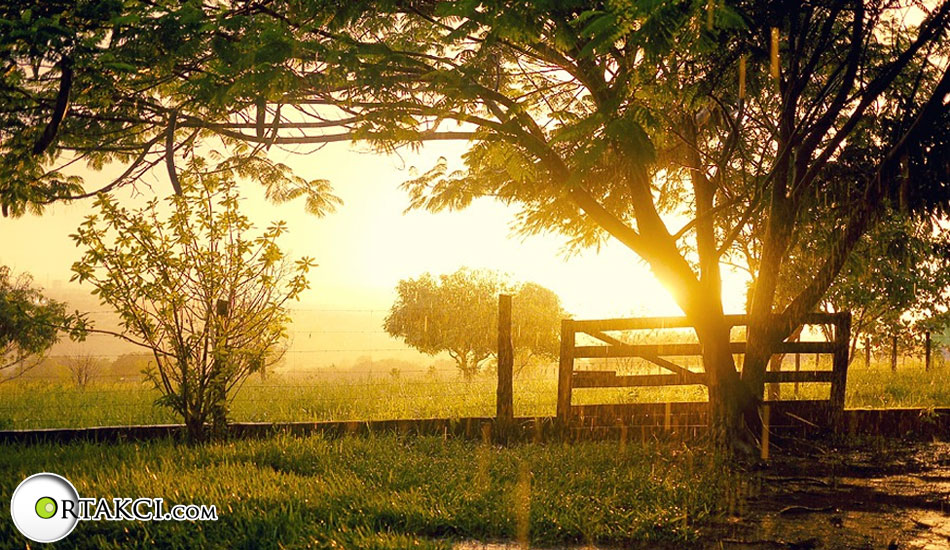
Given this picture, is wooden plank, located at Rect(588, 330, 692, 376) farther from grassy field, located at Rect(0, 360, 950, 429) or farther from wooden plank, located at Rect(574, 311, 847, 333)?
grassy field, located at Rect(0, 360, 950, 429)

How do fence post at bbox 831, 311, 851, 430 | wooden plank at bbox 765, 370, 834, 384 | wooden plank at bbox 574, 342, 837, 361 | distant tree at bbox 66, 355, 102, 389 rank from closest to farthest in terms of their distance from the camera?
wooden plank at bbox 574, 342, 837, 361 < wooden plank at bbox 765, 370, 834, 384 < fence post at bbox 831, 311, 851, 430 < distant tree at bbox 66, 355, 102, 389

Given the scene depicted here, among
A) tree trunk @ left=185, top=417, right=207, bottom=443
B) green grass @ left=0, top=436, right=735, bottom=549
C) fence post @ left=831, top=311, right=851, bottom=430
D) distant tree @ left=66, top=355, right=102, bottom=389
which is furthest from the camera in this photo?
distant tree @ left=66, top=355, right=102, bottom=389

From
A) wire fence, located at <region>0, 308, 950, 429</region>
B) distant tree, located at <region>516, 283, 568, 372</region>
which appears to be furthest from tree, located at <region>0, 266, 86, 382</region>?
distant tree, located at <region>516, 283, 568, 372</region>

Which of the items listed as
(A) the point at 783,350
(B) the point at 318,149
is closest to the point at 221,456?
(B) the point at 318,149

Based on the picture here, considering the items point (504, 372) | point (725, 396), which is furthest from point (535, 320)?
point (725, 396)

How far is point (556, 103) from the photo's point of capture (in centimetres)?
1018

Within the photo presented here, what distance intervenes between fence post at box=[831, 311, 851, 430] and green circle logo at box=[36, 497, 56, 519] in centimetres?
1004

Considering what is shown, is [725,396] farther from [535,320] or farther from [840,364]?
[535,320]

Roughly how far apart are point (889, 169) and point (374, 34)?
644 centimetres

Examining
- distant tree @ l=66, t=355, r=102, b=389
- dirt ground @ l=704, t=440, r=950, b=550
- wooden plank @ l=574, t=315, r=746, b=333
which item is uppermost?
wooden plank @ l=574, t=315, r=746, b=333

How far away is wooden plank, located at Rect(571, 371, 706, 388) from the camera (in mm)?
9578

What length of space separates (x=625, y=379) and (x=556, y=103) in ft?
13.9

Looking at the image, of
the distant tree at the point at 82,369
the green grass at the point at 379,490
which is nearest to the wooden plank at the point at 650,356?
the green grass at the point at 379,490

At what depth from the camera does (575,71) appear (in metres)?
8.73
